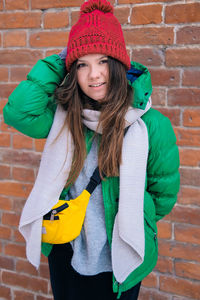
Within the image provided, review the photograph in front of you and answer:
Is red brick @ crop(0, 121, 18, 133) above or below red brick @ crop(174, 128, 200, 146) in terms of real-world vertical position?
below

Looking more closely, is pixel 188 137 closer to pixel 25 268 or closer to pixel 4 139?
pixel 4 139

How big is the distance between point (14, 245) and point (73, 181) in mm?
1227

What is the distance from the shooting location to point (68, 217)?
133 centimetres

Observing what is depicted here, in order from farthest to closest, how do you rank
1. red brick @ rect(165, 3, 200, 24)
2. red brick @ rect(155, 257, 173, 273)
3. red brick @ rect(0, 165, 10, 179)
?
1. red brick @ rect(0, 165, 10, 179)
2. red brick @ rect(155, 257, 173, 273)
3. red brick @ rect(165, 3, 200, 24)

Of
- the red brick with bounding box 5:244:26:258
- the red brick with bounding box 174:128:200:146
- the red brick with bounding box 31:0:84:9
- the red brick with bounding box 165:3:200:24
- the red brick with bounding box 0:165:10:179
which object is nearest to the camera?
the red brick with bounding box 165:3:200:24

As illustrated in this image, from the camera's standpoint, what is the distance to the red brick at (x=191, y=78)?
175cm

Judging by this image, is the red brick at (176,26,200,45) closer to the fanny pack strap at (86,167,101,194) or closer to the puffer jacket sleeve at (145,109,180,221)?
the puffer jacket sleeve at (145,109,180,221)

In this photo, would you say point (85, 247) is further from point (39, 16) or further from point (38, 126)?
point (39, 16)

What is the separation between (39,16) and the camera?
6.54 feet

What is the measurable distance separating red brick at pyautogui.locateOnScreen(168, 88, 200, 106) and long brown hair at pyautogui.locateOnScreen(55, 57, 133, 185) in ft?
1.53

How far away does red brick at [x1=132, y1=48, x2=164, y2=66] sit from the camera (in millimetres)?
1799

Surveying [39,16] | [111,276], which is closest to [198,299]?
[111,276]

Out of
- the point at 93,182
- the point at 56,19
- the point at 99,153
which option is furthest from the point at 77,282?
the point at 56,19

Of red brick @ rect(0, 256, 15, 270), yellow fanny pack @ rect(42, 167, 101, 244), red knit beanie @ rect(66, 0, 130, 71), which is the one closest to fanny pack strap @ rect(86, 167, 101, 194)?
yellow fanny pack @ rect(42, 167, 101, 244)
